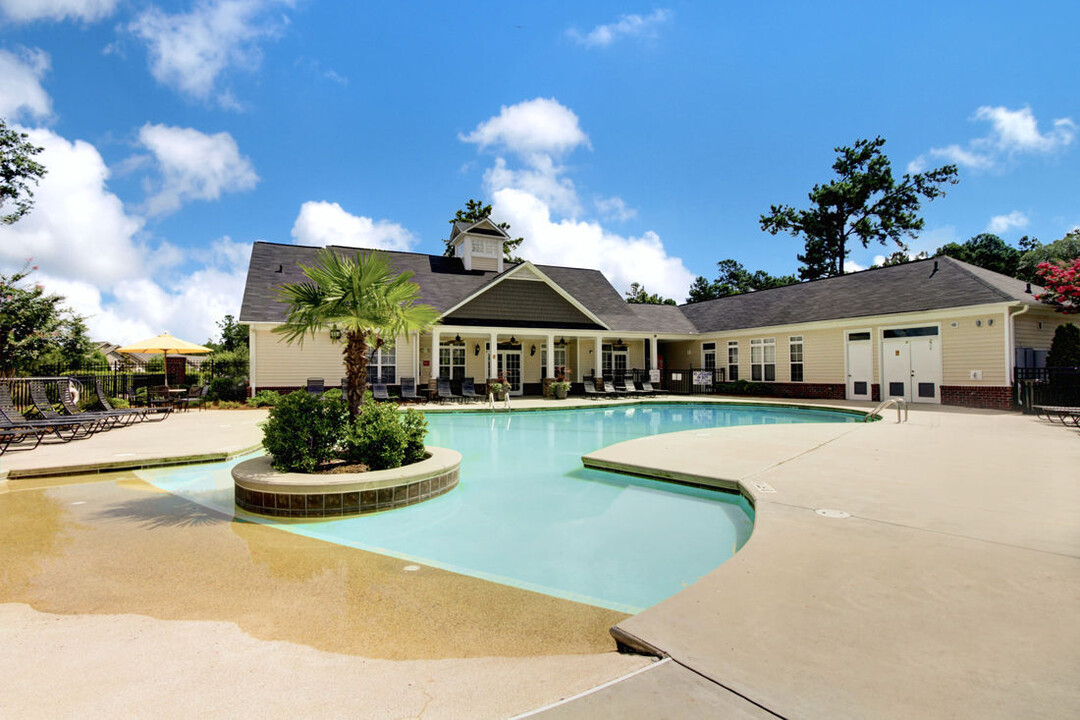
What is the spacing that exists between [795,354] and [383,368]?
16959 millimetres

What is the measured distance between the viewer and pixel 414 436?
6934 millimetres

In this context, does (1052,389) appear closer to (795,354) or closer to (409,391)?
(795,354)

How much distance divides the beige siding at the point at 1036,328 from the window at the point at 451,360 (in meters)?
19.3

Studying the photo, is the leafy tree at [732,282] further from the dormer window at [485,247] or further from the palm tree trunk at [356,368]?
the palm tree trunk at [356,368]

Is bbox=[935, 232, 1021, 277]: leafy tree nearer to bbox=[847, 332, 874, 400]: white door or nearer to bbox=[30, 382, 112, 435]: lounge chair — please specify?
bbox=[847, 332, 874, 400]: white door

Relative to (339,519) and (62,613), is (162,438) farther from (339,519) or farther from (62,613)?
(62,613)

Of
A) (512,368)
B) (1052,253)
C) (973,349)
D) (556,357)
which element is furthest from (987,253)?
(512,368)

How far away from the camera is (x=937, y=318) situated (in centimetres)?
1590

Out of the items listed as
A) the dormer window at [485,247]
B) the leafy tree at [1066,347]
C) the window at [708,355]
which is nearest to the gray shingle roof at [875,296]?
the window at [708,355]

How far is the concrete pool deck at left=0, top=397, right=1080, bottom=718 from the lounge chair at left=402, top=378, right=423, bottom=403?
14786mm

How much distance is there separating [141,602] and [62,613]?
41 centimetres

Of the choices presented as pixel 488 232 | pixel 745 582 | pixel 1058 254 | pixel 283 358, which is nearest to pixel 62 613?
pixel 745 582

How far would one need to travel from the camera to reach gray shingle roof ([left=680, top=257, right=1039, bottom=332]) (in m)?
15.8

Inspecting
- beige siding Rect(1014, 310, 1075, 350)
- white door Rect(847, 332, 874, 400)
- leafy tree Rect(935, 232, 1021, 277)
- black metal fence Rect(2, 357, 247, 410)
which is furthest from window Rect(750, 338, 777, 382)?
leafy tree Rect(935, 232, 1021, 277)
